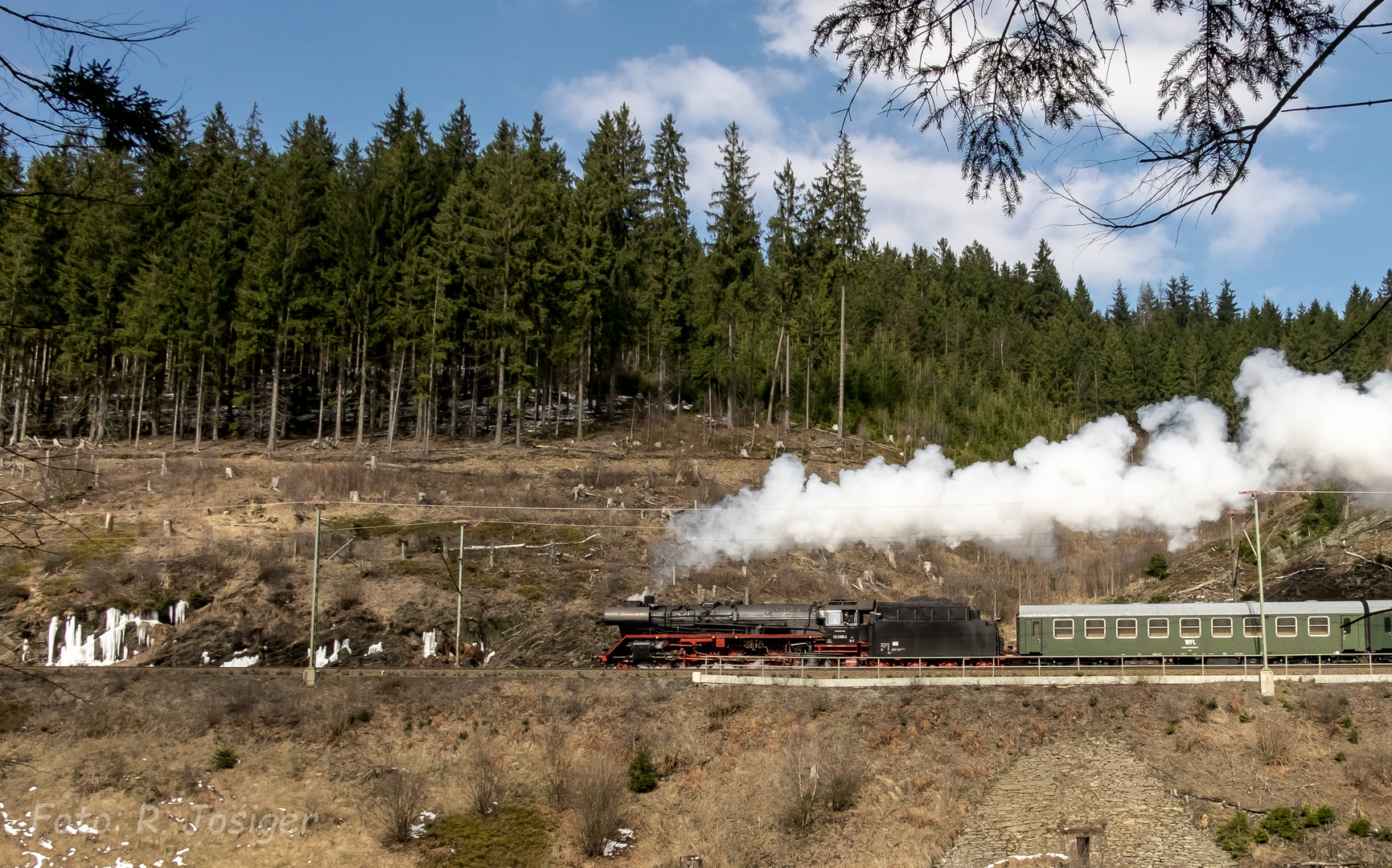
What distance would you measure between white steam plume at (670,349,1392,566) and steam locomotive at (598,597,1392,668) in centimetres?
1147

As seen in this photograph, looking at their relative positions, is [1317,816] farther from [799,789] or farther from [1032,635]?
[799,789]

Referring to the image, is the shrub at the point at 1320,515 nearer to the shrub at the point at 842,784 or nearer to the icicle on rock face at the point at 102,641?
the shrub at the point at 842,784

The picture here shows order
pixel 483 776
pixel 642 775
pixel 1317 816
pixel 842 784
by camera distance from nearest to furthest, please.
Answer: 1. pixel 1317 816
2. pixel 842 784
3. pixel 483 776
4. pixel 642 775

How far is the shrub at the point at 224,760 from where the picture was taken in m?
29.3

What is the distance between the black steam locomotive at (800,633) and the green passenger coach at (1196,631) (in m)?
2.09

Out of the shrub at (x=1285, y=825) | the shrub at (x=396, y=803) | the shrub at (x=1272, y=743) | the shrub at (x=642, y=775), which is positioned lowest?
the shrub at (x=396, y=803)

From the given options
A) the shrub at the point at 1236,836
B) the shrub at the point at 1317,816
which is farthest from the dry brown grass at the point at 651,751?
the shrub at the point at 1236,836

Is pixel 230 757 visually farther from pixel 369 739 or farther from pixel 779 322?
pixel 779 322

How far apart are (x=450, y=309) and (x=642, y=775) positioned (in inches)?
1509

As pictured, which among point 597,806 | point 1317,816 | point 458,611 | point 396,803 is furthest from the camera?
point 458,611

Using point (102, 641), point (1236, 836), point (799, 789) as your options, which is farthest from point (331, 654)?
point (1236, 836)

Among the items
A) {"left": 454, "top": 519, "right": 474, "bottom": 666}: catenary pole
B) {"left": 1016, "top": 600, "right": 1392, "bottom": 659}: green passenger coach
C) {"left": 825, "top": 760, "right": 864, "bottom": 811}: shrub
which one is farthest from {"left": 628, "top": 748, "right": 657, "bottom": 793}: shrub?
{"left": 1016, "top": 600, "right": 1392, "bottom": 659}: green passenger coach

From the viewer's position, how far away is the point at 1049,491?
160ft

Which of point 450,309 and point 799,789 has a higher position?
point 450,309
